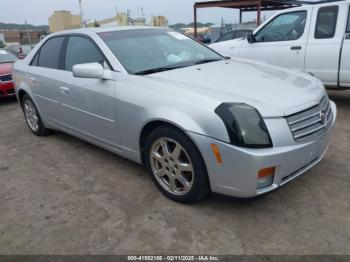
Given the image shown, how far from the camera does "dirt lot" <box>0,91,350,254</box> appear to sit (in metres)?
2.47

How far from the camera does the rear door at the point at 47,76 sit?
4.23 m

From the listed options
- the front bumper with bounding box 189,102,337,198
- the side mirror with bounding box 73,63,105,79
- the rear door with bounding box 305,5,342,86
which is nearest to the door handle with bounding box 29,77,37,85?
the side mirror with bounding box 73,63,105,79

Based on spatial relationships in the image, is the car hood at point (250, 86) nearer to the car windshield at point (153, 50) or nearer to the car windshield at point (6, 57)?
the car windshield at point (153, 50)

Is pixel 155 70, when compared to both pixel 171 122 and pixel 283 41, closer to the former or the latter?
pixel 171 122

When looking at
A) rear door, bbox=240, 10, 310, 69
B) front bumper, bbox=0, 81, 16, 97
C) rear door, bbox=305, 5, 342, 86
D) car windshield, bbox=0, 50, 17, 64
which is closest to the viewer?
rear door, bbox=305, 5, 342, 86

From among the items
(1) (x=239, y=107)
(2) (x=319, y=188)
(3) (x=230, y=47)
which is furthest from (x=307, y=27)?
(1) (x=239, y=107)

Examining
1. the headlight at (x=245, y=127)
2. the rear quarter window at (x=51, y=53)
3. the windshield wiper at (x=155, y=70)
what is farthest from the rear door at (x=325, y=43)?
the rear quarter window at (x=51, y=53)

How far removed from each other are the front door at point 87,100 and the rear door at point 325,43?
12.6 feet

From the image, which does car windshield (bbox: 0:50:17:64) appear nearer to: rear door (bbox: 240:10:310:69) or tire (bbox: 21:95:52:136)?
tire (bbox: 21:95:52:136)

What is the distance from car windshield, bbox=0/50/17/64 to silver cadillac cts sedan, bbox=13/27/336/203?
5338 mm

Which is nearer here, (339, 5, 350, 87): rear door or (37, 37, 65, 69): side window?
(37, 37, 65, 69): side window

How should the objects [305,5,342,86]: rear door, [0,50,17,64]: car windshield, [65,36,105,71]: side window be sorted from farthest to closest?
[0,50,17,64]: car windshield, [305,5,342,86]: rear door, [65,36,105,71]: side window

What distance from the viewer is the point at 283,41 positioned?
609 centimetres

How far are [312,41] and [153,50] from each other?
3349mm
